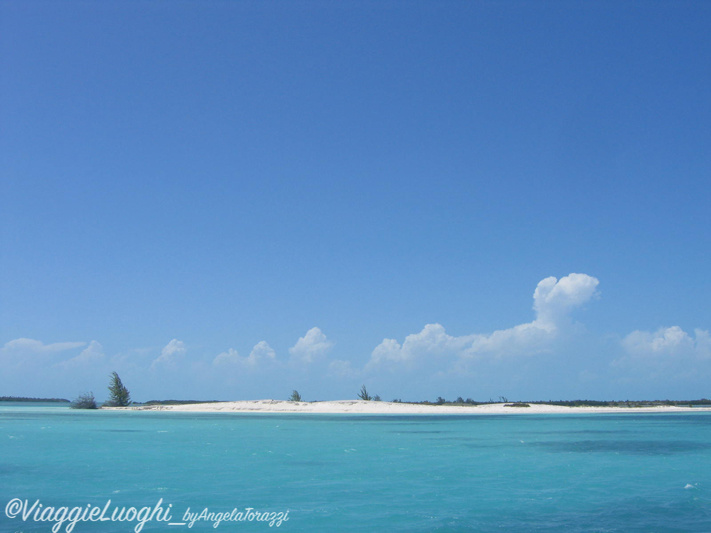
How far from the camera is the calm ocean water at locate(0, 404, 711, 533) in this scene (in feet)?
44.5

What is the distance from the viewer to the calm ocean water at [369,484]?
13.6 metres

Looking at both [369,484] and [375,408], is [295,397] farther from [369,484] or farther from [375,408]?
[369,484]

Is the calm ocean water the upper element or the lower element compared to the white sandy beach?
upper

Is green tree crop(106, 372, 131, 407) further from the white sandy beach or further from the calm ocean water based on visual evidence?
the calm ocean water

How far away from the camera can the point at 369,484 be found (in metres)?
18.2

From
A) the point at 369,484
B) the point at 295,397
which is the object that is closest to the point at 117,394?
the point at 295,397

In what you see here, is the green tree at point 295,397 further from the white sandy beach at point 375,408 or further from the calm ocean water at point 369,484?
the calm ocean water at point 369,484

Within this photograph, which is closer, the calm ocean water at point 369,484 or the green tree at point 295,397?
the calm ocean water at point 369,484

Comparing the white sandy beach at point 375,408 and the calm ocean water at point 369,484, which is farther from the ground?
the calm ocean water at point 369,484

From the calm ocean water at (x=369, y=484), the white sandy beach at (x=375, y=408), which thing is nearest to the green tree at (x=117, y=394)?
the white sandy beach at (x=375, y=408)

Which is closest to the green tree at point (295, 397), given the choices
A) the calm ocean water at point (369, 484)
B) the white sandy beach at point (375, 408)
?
the white sandy beach at point (375, 408)

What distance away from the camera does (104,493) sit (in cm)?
1662

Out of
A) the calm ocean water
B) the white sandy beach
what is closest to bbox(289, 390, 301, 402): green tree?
the white sandy beach

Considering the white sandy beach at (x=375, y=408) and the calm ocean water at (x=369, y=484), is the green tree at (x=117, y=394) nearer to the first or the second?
the white sandy beach at (x=375, y=408)
